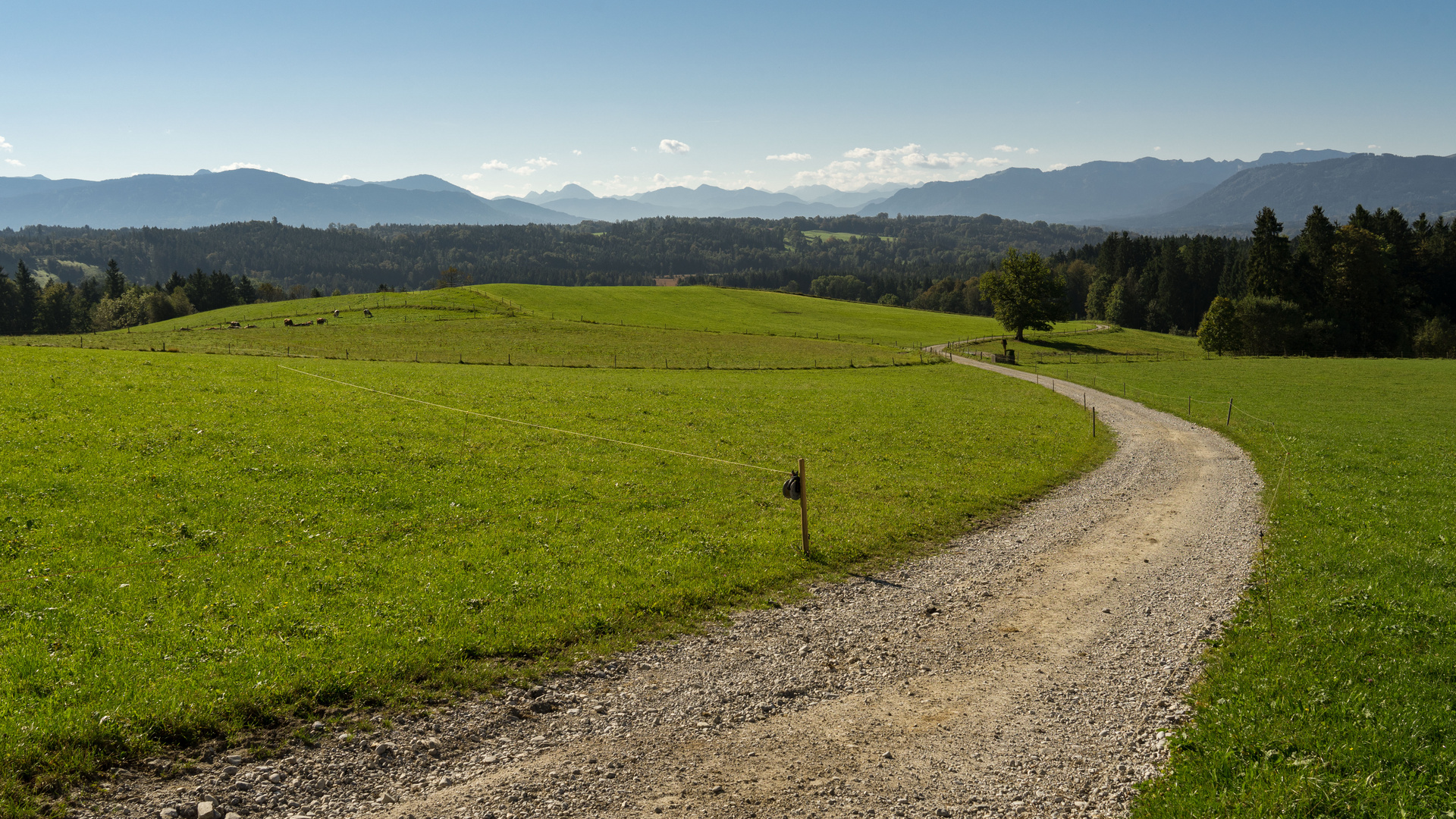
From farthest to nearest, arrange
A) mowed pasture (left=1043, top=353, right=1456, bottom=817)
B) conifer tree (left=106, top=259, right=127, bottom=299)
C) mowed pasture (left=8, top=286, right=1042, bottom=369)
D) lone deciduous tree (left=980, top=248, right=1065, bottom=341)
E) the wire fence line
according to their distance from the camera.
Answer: conifer tree (left=106, top=259, right=127, bottom=299) < lone deciduous tree (left=980, top=248, right=1065, bottom=341) < mowed pasture (left=8, top=286, right=1042, bottom=369) < the wire fence line < mowed pasture (left=1043, top=353, right=1456, bottom=817)

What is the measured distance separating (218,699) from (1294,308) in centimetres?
11473

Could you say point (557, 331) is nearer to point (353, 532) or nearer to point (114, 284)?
point (353, 532)

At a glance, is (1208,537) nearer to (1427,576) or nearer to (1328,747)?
(1427,576)

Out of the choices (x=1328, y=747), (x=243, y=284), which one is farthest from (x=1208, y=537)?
(x=243, y=284)

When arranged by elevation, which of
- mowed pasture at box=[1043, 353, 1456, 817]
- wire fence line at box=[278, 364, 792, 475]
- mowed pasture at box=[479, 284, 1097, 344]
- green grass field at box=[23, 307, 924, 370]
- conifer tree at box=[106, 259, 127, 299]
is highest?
conifer tree at box=[106, 259, 127, 299]

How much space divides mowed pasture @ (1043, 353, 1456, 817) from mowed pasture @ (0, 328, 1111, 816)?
25.6 ft

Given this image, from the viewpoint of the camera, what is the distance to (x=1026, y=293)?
10419cm

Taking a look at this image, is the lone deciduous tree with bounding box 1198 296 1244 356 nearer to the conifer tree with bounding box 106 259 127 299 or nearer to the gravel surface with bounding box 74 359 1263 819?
the gravel surface with bounding box 74 359 1263 819

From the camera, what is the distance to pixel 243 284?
160 meters

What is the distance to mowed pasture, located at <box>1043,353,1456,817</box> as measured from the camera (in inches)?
334

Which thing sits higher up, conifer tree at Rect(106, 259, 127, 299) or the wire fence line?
conifer tree at Rect(106, 259, 127, 299)

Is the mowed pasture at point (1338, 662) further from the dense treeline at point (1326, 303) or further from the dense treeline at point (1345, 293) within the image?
the dense treeline at point (1345, 293)

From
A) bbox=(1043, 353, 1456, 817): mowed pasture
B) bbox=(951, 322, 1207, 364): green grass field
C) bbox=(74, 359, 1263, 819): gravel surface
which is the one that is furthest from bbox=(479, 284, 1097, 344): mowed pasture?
bbox=(74, 359, 1263, 819): gravel surface

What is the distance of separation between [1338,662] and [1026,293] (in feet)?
332
